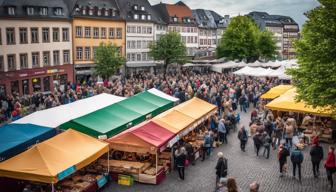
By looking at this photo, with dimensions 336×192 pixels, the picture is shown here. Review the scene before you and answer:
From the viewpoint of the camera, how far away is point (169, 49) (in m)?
55.4

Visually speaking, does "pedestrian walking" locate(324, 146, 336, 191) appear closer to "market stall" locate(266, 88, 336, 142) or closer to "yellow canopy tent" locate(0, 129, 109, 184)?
"market stall" locate(266, 88, 336, 142)

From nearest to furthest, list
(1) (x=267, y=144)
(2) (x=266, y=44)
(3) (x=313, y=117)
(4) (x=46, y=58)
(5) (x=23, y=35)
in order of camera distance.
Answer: (1) (x=267, y=144) → (3) (x=313, y=117) → (5) (x=23, y=35) → (4) (x=46, y=58) → (2) (x=266, y=44)

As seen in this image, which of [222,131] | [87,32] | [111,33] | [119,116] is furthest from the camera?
[111,33]

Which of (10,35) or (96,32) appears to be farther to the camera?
(96,32)

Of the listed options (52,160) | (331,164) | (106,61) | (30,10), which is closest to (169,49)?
(106,61)

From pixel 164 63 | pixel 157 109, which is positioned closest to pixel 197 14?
Result: pixel 164 63

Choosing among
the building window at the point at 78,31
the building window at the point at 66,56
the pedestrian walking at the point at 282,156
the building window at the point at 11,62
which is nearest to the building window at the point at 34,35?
the building window at the point at 11,62

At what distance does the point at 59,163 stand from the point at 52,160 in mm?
243

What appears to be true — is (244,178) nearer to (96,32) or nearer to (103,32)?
(96,32)

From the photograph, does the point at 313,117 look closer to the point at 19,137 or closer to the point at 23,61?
the point at 19,137

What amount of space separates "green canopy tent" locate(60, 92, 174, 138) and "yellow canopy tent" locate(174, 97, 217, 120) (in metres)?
1.88

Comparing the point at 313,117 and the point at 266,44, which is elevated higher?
the point at 266,44

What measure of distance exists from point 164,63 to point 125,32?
6.97 meters

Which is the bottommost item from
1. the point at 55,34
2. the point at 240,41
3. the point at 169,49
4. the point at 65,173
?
the point at 65,173
